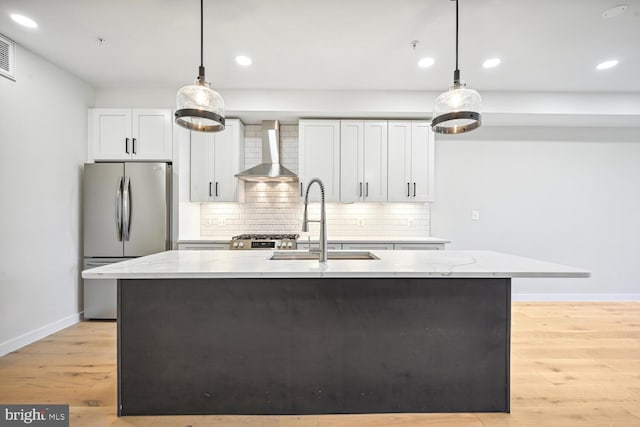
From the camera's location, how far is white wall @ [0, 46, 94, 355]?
2.81 meters

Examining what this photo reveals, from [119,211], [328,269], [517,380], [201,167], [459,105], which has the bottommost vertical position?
[517,380]

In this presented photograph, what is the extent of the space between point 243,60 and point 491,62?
8.21ft

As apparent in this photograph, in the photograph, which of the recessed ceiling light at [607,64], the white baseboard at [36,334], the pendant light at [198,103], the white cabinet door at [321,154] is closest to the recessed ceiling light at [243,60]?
the white cabinet door at [321,154]

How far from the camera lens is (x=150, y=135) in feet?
12.1

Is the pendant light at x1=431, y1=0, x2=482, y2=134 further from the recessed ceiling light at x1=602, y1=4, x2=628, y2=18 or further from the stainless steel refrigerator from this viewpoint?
the stainless steel refrigerator

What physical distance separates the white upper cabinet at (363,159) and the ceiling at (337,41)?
0.53 meters

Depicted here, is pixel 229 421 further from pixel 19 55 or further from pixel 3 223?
pixel 19 55

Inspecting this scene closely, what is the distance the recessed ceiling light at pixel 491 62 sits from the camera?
10.2 ft

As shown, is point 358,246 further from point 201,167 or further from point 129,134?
point 129,134

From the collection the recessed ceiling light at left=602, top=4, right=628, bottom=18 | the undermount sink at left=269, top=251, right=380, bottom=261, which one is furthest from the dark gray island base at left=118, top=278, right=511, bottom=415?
the recessed ceiling light at left=602, top=4, right=628, bottom=18

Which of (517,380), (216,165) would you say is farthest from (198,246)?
(517,380)

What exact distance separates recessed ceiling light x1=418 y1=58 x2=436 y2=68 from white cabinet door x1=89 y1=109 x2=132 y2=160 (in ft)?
10.9

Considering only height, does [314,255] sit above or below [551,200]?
below

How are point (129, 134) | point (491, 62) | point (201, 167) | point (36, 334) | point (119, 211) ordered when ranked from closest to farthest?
point (36, 334) < point (491, 62) < point (119, 211) < point (129, 134) < point (201, 167)
